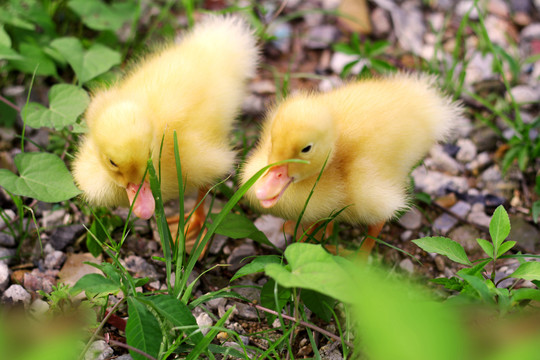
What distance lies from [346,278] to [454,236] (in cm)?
140

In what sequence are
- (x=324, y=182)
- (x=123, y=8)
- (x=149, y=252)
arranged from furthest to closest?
(x=123, y=8)
(x=149, y=252)
(x=324, y=182)

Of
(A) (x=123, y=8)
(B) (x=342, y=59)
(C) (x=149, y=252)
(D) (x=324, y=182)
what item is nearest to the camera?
(D) (x=324, y=182)

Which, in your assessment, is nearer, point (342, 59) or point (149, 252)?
point (149, 252)

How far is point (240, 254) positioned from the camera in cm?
249

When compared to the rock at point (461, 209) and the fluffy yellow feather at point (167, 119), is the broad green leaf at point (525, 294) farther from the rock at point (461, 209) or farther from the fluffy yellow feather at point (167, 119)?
the fluffy yellow feather at point (167, 119)

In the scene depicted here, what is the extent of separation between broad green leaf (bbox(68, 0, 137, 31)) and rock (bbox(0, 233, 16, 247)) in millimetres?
1351

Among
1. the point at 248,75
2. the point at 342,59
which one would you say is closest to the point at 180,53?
the point at 248,75

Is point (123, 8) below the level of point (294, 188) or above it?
above

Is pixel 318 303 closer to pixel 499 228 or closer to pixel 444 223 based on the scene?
pixel 499 228

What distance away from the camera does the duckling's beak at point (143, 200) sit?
6.63ft

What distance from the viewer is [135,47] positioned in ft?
11.1

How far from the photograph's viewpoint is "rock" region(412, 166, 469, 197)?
292 cm

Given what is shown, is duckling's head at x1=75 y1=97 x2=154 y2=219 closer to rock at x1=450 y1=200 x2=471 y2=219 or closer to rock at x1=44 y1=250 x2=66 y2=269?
rock at x1=44 y1=250 x2=66 y2=269

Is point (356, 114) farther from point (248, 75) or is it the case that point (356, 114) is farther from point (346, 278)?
point (346, 278)
